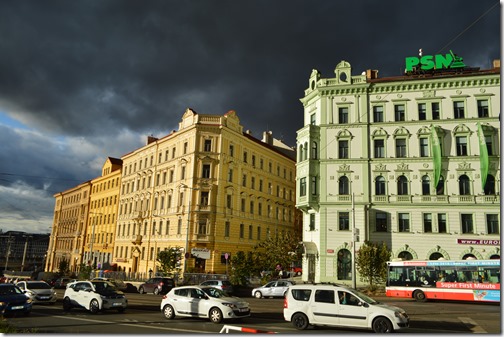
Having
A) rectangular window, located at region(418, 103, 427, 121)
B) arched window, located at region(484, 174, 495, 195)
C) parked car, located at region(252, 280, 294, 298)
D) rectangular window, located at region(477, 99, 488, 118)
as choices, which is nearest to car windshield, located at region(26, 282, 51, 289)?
parked car, located at region(252, 280, 294, 298)

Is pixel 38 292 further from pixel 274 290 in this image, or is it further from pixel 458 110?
pixel 458 110

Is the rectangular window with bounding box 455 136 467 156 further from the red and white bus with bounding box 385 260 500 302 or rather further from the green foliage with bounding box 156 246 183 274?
the green foliage with bounding box 156 246 183 274

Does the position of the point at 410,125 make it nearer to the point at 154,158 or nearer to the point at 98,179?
the point at 154,158

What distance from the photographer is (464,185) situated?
38375mm

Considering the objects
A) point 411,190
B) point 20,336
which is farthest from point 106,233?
point 20,336

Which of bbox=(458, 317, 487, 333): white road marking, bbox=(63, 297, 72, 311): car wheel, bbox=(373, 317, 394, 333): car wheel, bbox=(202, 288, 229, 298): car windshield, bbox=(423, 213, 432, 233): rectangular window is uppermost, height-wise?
bbox=(423, 213, 432, 233): rectangular window

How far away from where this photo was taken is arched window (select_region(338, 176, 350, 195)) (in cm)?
4109

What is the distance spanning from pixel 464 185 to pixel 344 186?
36.5 ft

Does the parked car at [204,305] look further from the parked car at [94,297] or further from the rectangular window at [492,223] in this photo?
the rectangular window at [492,223]

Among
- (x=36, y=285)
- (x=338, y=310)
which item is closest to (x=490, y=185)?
(x=338, y=310)

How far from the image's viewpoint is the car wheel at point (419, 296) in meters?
29.4

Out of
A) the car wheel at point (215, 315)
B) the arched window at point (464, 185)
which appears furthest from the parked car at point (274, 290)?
the arched window at point (464, 185)

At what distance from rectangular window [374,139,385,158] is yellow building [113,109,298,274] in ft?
70.0

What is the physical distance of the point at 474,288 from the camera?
91.2 ft
